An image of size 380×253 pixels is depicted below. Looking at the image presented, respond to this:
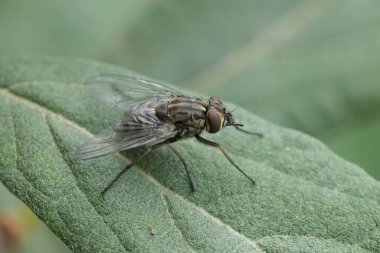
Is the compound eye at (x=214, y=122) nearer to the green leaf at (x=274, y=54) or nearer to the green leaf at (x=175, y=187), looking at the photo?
the green leaf at (x=175, y=187)

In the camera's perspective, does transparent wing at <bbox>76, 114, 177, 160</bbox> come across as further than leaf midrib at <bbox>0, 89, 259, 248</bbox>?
Yes

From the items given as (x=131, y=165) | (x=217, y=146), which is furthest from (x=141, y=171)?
(x=217, y=146)

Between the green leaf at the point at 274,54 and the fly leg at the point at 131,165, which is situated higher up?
the green leaf at the point at 274,54

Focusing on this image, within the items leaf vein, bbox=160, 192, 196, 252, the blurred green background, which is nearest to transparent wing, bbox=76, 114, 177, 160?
leaf vein, bbox=160, 192, 196, 252

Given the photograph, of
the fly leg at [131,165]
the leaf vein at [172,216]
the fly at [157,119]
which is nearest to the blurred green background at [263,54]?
the fly at [157,119]

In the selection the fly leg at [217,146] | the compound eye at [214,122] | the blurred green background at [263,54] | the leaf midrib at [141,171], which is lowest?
the leaf midrib at [141,171]

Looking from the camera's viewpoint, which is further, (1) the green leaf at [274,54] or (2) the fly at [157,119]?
(1) the green leaf at [274,54]

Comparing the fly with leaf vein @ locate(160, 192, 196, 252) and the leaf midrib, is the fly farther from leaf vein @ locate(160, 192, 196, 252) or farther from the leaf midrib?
leaf vein @ locate(160, 192, 196, 252)
